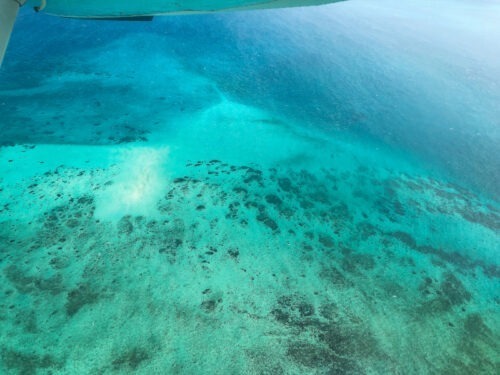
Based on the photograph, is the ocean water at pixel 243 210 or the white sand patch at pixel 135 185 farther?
the white sand patch at pixel 135 185

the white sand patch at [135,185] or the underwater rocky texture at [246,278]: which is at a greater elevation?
Answer: the white sand patch at [135,185]

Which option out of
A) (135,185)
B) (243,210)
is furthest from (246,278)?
(135,185)

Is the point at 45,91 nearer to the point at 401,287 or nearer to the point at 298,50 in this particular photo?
the point at 298,50

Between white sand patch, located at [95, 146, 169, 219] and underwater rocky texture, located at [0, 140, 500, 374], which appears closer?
underwater rocky texture, located at [0, 140, 500, 374]

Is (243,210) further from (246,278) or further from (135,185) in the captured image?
(135,185)

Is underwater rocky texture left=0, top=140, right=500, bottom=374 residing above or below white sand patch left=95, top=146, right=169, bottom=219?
below

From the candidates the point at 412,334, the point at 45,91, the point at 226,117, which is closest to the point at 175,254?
the point at 412,334
